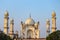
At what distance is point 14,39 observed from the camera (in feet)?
121

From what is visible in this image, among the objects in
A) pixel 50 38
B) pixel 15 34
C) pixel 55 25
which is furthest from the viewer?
pixel 15 34

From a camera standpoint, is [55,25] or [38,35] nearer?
[55,25]

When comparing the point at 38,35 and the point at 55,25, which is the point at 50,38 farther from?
the point at 38,35

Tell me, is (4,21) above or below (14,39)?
above

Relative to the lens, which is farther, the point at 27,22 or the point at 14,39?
the point at 27,22

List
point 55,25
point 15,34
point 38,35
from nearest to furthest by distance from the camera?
point 55,25 → point 15,34 → point 38,35

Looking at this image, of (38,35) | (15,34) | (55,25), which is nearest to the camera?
(55,25)

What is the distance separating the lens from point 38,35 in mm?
42344

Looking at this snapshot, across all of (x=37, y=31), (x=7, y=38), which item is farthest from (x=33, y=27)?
(x=7, y=38)

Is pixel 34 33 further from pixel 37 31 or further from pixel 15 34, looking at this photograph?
pixel 15 34

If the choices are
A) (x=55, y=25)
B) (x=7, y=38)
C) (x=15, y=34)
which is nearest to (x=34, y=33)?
(x=15, y=34)

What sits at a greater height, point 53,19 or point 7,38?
point 53,19

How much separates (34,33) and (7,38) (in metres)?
12.8

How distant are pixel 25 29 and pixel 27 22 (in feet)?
3.80
